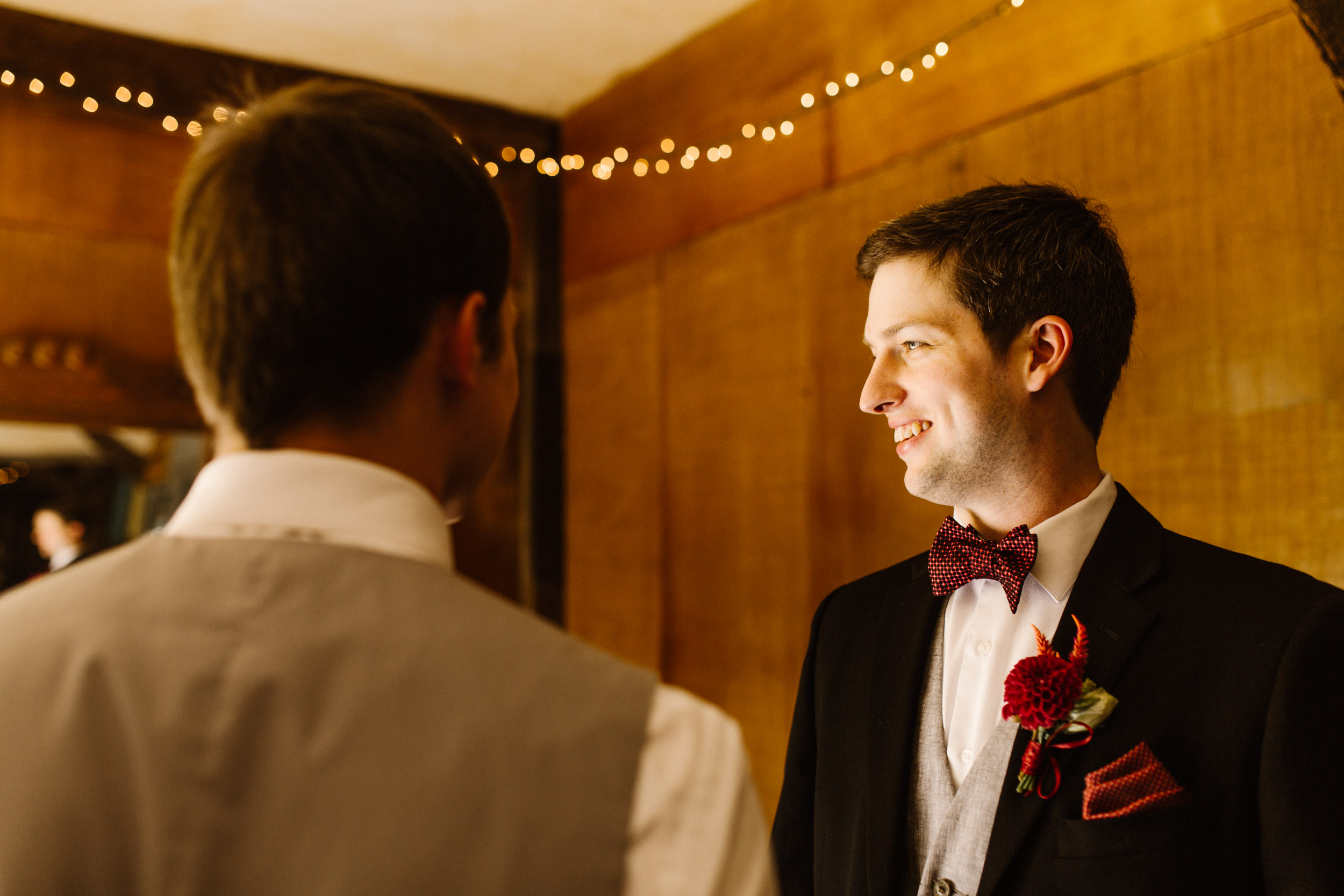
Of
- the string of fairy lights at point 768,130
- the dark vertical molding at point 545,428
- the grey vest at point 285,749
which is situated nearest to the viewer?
the grey vest at point 285,749

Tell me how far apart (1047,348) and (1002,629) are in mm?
454

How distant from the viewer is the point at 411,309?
29.3 inches

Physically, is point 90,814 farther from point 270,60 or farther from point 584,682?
point 270,60

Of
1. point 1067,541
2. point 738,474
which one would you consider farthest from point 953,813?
point 738,474

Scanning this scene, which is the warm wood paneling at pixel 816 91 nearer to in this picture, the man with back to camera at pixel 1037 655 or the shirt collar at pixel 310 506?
the man with back to camera at pixel 1037 655

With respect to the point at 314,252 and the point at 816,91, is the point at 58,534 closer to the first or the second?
the point at 816,91

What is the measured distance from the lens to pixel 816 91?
3.29 m

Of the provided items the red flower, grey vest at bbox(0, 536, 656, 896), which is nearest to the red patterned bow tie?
the red flower

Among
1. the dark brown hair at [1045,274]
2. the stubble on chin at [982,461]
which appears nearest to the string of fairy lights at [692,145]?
the dark brown hair at [1045,274]

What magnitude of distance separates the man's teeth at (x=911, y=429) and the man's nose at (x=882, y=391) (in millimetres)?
41

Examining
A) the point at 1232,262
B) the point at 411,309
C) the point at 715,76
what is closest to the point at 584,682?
the point at 411,309

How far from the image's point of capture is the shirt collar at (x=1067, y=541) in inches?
58.9

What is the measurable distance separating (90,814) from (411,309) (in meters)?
0.39

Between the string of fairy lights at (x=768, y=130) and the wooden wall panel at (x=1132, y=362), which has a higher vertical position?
the string of fairy lights at (x=768, y=130)
